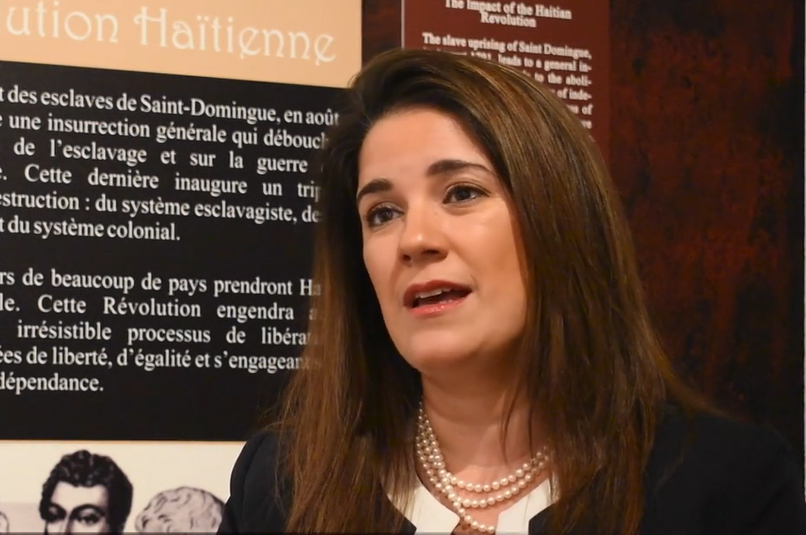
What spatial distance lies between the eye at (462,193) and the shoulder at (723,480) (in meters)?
0.37

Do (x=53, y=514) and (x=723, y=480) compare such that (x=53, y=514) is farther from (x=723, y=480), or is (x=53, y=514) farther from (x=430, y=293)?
(x=723, y=480)

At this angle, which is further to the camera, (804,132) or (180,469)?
(804,132)

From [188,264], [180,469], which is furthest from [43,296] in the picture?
[180,469]

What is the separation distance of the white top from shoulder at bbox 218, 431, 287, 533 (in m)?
0.17

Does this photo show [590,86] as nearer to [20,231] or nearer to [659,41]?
[659,41]

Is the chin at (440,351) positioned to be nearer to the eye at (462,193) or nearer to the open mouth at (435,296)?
the open mouth at (435,296)

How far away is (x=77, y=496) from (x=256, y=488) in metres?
0.32

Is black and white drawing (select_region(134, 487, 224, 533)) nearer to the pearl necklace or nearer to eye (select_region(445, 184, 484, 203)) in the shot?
the pearl necklace

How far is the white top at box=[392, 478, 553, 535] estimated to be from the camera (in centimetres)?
117

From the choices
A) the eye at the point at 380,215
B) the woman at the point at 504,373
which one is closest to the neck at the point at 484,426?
the woman at the point at 504,373

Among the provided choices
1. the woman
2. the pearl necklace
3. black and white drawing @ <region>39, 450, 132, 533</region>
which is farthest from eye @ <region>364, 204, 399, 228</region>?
black and white drawing @ <region>39, 450, 132, 533</region>

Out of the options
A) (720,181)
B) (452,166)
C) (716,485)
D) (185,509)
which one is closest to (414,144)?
(452,166)

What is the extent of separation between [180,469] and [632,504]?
69 cm

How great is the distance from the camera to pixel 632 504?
1.17 meters
